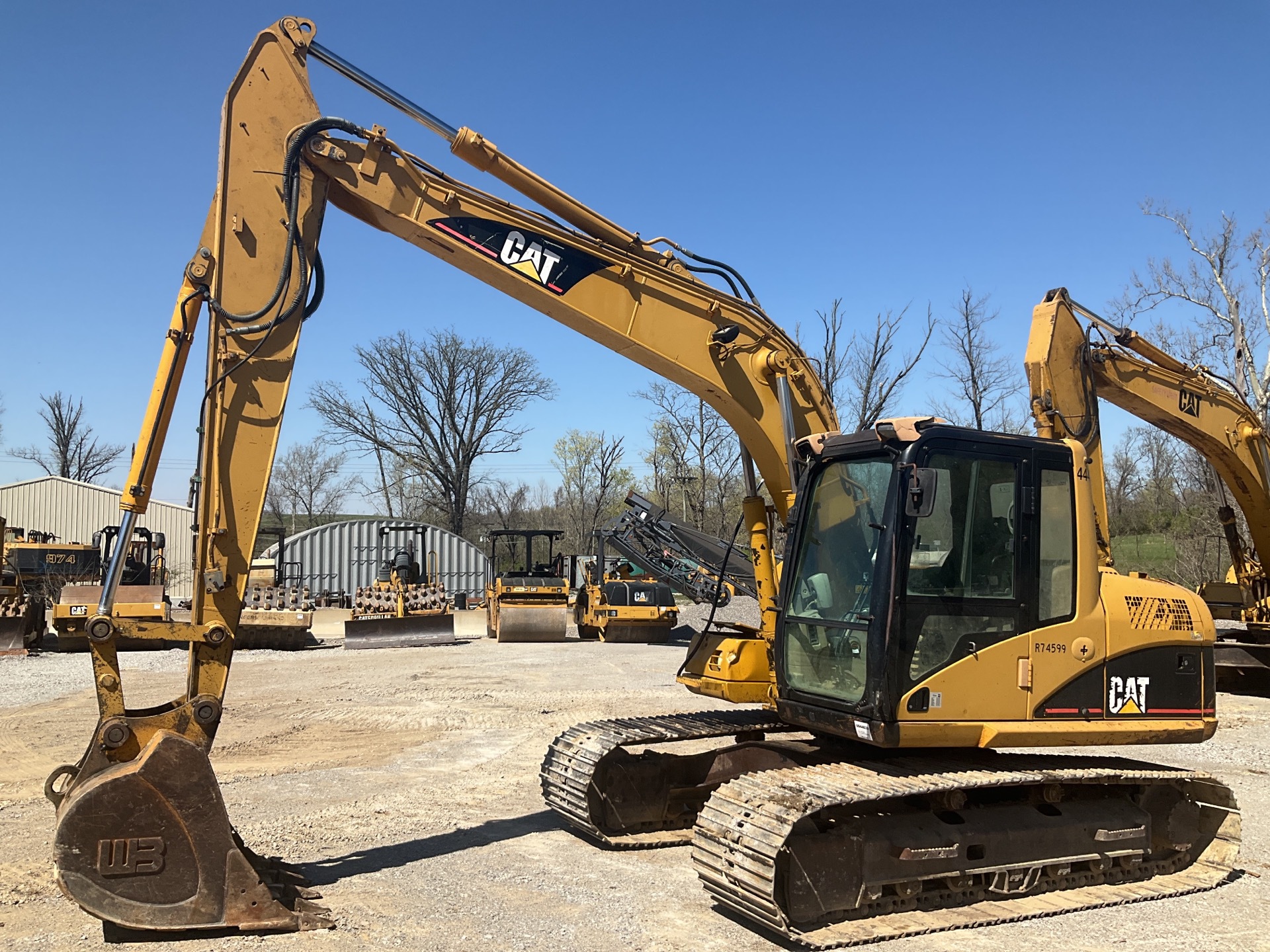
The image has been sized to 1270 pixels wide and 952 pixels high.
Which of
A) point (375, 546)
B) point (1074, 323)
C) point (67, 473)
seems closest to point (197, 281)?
point (1074, 323)

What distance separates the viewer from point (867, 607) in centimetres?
592

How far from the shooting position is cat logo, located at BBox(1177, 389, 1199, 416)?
1245 centimetres

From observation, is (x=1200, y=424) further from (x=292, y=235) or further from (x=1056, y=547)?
(x=292, y=235)

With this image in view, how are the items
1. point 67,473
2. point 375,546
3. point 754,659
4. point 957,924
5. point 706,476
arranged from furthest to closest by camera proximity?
point 67,473
point 706,476
point 375,546
point 754,659
point 957,924

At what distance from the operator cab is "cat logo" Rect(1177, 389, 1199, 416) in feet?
23.0

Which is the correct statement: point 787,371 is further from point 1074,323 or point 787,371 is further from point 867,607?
point 1074,323

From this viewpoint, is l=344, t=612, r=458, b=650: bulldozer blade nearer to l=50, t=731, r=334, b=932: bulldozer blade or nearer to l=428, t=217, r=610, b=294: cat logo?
l=428, t=217, r=610, b=294: cat logo

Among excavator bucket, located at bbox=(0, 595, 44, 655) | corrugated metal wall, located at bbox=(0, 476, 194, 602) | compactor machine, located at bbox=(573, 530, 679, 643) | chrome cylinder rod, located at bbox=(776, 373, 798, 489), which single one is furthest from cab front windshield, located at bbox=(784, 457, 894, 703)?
corrugated metal wall, located at bbox=(0, 476, 194, 602)

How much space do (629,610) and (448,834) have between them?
16936 millimetres

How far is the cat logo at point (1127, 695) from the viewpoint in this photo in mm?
6512

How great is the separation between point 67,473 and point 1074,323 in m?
67.5

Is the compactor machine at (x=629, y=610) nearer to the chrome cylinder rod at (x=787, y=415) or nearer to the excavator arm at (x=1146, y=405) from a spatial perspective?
the excavator arm at (x=1146, y=405)

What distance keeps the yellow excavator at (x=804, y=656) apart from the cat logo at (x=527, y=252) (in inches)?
0.9

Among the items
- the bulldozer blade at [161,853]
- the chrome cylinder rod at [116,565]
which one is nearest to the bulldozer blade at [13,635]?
the chrome cylinder rod at [116,565]
